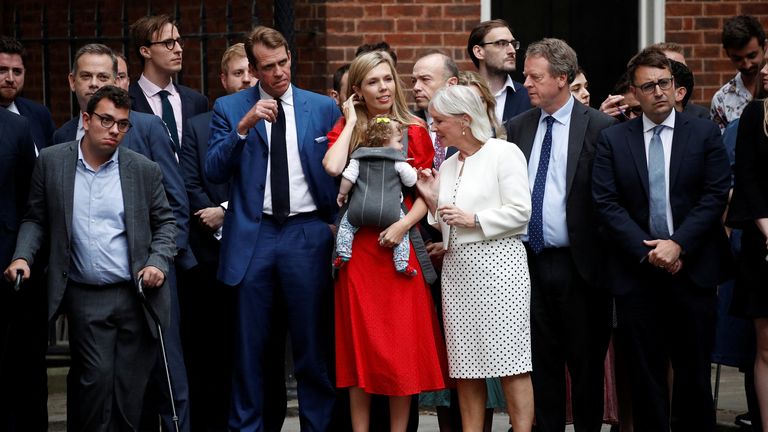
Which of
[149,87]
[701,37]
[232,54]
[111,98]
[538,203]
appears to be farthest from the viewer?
[701,37]

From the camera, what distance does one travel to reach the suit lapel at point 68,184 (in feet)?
21.5

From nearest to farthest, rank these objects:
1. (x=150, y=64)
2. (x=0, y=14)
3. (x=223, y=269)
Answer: (x=223, y=269) < (x=150, y=64) < (x=0, y=14)

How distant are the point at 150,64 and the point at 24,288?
5.41 ft

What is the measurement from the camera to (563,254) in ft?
22.9

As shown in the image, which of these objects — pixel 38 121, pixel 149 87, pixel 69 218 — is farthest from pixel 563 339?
pixel 38 121

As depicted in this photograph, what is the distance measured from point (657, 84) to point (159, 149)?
2.71 metres

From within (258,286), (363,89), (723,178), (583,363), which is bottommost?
(583,363)

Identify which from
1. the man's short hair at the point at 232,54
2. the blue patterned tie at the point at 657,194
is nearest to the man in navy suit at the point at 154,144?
the man's short hair at the point at 232,54

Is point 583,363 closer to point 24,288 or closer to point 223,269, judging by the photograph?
point 223,269

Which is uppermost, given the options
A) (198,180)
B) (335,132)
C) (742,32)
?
(742,32)

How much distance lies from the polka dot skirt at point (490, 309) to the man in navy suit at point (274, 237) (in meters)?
0.78

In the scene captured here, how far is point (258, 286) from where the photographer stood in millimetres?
7000

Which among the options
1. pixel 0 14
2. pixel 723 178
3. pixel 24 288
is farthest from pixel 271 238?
pixel 0 14

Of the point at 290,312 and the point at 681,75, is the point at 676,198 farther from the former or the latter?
the point at 290,312
